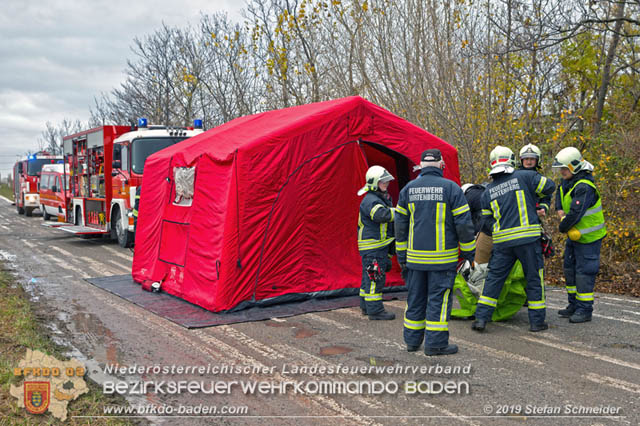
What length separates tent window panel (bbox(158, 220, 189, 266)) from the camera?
8.41 metres

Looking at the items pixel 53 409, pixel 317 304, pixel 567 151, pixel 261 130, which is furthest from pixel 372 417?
pixel 261 130

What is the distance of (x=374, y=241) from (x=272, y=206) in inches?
62.1

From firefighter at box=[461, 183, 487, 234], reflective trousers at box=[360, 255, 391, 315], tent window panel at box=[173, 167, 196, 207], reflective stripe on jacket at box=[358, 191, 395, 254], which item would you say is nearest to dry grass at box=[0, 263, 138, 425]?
tent window panel at box=[173, 167, 196, 207]

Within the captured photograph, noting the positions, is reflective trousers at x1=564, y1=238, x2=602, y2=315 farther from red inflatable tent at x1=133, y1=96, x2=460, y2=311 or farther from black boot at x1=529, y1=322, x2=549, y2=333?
red inflatable tent at x1=133, y1=96, x2=460, y2=311

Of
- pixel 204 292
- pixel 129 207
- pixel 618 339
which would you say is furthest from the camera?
pixel 129 207

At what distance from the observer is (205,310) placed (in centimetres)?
759

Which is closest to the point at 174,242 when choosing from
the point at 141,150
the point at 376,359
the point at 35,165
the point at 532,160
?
the point at 376,359

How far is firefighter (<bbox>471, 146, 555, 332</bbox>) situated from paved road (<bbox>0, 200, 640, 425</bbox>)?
33 cm

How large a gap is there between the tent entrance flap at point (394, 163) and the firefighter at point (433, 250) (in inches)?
160

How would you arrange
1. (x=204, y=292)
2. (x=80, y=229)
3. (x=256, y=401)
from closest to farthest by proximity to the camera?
(x=256, y=401), (x=204, y=292), (x=80, y=229)

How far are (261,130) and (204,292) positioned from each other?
2413 mm

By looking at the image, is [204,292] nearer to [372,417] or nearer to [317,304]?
[317,304]

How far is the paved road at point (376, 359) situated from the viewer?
13.9ft

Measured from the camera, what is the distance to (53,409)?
166 inches
